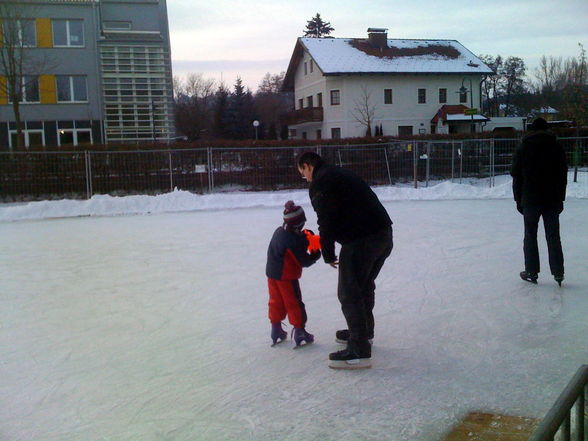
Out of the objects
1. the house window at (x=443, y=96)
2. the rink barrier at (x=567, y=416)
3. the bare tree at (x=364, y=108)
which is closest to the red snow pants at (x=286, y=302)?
the rink barrier at (x=567, y=416)

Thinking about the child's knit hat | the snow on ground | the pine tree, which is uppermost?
the pine tree

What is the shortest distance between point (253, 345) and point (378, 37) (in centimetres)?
4589

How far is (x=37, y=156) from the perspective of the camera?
1914cm

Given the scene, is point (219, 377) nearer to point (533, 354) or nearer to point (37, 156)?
point (533, 354)

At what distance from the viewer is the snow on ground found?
3932 mm

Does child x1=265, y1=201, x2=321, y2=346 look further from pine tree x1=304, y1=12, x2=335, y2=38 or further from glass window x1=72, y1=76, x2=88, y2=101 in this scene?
pine tree x1=304, y1=12, x2=335, y2=38

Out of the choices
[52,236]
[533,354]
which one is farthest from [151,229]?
[533,354]

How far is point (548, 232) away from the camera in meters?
6.90

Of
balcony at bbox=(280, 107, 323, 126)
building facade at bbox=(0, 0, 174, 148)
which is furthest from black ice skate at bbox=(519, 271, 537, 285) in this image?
balcony at bbox=(280, 107, 323, 126)

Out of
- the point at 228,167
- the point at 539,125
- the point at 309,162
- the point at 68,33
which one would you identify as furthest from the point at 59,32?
the point at 309,162

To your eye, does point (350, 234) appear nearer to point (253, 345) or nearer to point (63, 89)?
point (253, 345)

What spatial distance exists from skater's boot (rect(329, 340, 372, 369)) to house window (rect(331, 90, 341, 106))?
42783 millimetres

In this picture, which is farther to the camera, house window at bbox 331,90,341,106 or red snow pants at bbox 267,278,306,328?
house window at bbox 331,90,341,106

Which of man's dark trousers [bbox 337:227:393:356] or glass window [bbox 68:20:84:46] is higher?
glass window [bbox 68:20:84:46]
